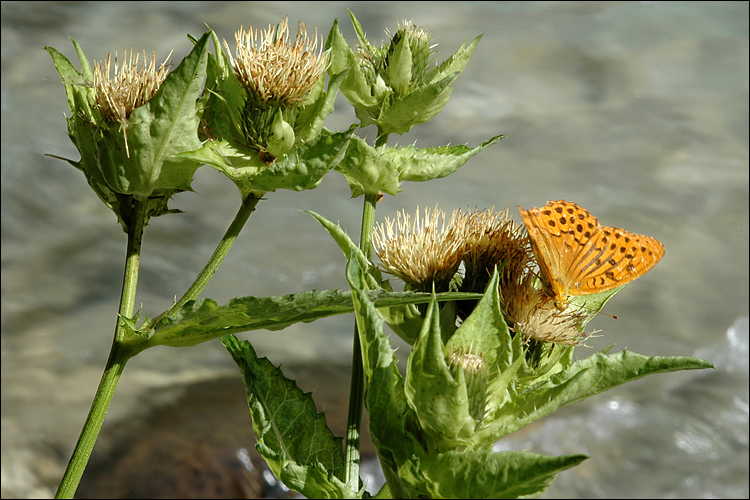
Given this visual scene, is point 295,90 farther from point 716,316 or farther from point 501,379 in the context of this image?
point 716,316

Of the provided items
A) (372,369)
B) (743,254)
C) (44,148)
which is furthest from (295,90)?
(743,254)

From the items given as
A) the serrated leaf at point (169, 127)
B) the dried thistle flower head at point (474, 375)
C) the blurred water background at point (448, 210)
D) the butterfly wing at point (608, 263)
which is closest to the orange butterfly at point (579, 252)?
the butterfly wing at point (608, 263)

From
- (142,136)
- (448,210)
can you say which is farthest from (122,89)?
(448,210)

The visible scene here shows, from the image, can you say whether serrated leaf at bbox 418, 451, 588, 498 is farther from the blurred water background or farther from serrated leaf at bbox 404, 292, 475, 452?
the blurred water background

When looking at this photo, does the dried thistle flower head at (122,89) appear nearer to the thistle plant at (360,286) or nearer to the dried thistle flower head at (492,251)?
the thistle plant at (360,286)

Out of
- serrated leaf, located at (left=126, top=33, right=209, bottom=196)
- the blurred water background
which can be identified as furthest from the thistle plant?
the blurred water background

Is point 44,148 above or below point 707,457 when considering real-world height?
above
